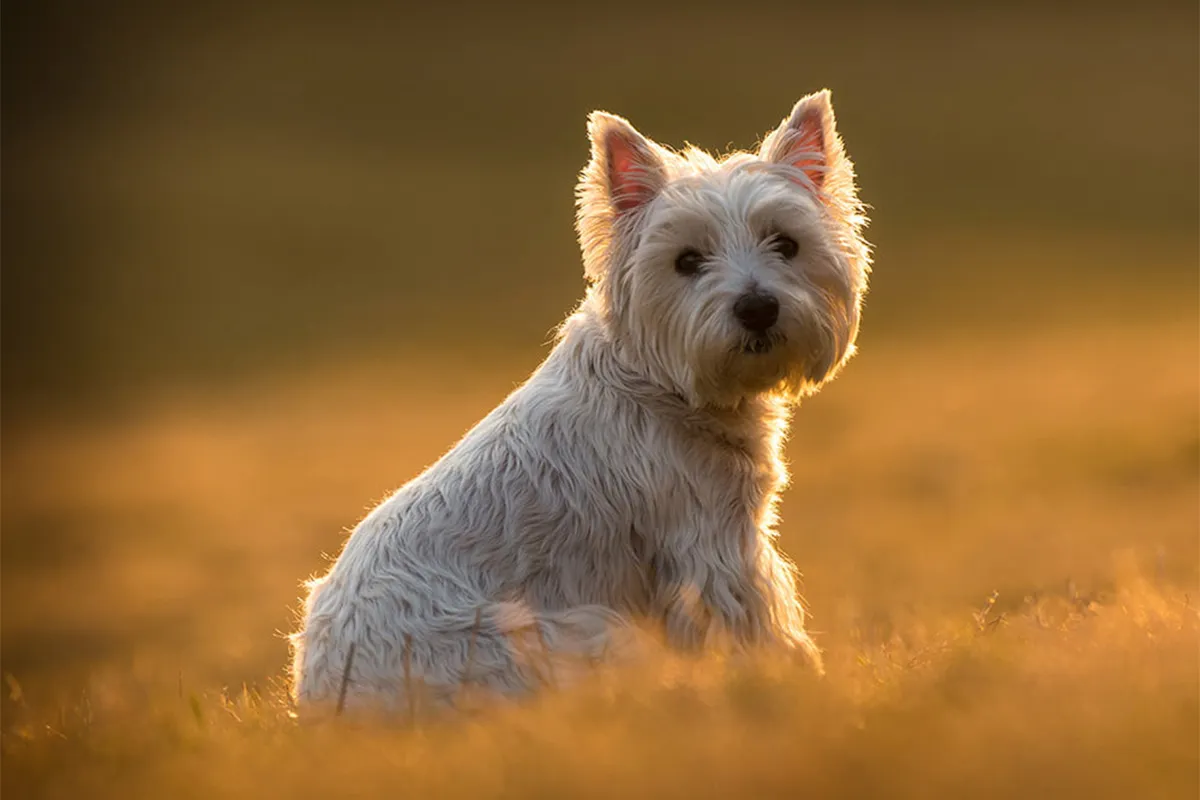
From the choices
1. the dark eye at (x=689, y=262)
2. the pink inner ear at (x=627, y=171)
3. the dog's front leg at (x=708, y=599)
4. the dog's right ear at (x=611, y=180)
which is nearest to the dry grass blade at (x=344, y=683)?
the dog's front leg at (x=708, y=599)

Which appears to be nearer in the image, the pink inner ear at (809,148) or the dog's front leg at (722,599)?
the dog's front leg at (722,599)

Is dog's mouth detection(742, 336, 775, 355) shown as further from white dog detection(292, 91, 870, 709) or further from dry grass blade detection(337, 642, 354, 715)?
dry grass blade detection(337, 642, 354, 715)

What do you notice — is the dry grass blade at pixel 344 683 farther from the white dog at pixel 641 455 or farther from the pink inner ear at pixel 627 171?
the pink inner ear at pixel 627 171

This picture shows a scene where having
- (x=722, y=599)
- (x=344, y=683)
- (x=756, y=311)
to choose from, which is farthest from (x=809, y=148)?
(x=344, y=683)

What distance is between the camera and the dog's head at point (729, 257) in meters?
8.59

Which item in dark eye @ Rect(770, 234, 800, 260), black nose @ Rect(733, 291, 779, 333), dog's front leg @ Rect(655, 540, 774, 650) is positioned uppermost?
dark eye @ Rect(770, 234, 800, 260)

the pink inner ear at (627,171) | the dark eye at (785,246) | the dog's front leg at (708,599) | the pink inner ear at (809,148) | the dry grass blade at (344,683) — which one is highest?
the pink inner ear at (809,148)

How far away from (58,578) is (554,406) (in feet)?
138

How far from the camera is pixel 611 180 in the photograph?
9297mm

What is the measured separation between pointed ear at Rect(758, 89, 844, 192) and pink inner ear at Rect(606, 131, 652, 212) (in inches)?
27.4

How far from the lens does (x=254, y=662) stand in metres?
18.8

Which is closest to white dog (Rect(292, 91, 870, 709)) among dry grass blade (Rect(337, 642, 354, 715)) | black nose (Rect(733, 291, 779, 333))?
black nose (Rect(733, 291, 779, 333))

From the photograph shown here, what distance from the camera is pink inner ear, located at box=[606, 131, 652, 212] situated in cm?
918

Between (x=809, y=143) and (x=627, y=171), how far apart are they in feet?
3.51
